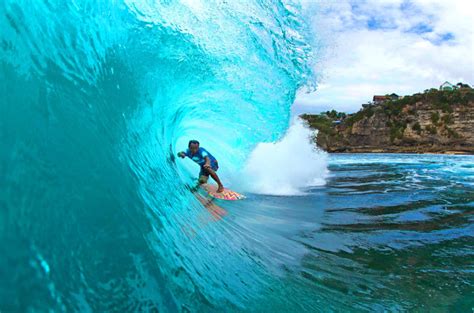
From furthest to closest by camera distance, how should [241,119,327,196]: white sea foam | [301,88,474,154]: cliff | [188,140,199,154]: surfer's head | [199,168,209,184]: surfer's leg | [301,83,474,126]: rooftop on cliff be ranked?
1. [301,83,474,126]: rooftop on cliff
2. [301,88,474,154]: cliff
3. [241,119,327,196]: white sea foam
4. [199,168,209,184]: surfer's leg
5. [188,140,199,154]: surfer's head

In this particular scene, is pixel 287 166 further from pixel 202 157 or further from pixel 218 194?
pixel 202 157

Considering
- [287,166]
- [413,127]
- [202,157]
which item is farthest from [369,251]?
[413,127]

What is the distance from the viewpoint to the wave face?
2.14 m

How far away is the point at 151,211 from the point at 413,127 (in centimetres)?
7837

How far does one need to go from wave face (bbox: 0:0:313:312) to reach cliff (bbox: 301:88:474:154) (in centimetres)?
6923

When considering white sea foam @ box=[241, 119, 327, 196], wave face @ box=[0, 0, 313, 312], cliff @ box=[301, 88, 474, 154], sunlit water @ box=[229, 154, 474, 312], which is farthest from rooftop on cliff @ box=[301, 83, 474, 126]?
wave face @ box=[0, 0, 313, 312]

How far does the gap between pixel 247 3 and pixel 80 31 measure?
18.3ft

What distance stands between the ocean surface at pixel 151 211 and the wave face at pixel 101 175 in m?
0.01

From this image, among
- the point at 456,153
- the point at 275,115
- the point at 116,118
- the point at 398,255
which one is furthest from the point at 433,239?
the point at 456,153

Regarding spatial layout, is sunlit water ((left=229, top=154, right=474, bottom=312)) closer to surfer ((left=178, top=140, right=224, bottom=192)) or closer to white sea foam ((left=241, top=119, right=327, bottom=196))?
surfer ((left=178, top=140, right=224, bottom=192))

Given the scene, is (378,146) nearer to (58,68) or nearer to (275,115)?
(275,115)

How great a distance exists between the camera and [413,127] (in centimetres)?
7281

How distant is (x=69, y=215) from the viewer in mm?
2479

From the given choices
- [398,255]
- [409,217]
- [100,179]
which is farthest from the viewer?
[409,217]
